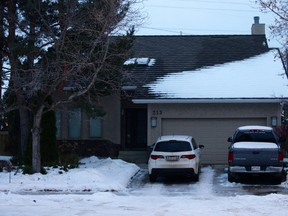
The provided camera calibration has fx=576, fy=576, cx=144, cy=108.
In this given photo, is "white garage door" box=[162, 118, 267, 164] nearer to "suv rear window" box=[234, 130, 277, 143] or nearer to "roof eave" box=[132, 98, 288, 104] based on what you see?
"roof eave" box=[132, 98, 288, 104]

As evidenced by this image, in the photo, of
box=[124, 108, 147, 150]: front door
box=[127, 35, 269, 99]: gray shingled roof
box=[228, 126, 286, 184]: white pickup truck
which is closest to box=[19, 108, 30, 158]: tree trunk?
box=[127, 35, 269, 99]: gray shingled roof

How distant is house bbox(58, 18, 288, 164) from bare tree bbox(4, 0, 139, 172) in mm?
3172

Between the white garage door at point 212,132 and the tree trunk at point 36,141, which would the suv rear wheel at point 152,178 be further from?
the white garage door at point 212,132

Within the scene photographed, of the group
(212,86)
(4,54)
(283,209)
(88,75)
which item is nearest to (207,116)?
(212,86)

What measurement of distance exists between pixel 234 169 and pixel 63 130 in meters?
11.1

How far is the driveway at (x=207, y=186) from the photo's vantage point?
18.3 metres

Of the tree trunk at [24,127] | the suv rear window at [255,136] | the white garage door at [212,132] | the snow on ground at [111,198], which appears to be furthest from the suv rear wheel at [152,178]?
the tree trunk at [24,127]

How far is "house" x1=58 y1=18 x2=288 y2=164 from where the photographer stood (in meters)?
25.7

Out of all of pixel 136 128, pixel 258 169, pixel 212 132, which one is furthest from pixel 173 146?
pixel 136 128

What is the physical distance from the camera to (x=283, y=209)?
1383cm

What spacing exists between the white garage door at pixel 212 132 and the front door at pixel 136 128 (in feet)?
9.39

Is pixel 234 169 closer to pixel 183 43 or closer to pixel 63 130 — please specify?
pixel 63 130

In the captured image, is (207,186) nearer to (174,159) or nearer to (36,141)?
(174,159)

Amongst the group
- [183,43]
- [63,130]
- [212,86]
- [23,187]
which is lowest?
[23,187]
